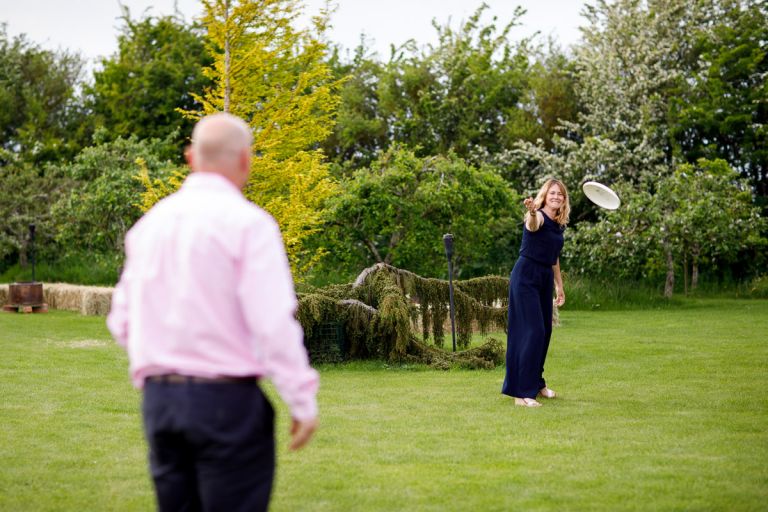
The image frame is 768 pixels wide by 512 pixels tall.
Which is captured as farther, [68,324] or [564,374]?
[68,324]

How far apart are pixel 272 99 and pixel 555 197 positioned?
769cm

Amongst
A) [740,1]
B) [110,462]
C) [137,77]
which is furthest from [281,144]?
[137,77]

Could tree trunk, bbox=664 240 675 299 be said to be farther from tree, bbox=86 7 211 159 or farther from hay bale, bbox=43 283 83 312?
tree, bbox=86 7 211 159

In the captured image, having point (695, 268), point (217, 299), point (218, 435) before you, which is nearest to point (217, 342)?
point (217, 299)

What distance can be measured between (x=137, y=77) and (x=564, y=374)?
99.7 ft

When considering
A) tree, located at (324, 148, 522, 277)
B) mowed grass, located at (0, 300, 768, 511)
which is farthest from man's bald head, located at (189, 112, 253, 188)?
tree, located at (324, 148, 522, 277)

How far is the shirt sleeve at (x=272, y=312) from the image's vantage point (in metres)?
3.07

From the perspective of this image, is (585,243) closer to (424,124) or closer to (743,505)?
(424,124)

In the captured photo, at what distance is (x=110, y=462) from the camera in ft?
21.9

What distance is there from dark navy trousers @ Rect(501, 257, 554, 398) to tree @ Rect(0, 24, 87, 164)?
3130 centimetres

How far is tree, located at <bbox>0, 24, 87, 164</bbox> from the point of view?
37.9 metres

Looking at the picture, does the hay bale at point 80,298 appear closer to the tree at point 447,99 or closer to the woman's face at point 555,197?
the tree at point 447,99

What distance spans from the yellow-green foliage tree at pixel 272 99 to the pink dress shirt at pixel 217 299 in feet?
38.6

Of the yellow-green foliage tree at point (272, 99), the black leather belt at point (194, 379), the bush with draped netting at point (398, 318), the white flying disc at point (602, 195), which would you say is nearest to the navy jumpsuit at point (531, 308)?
the white flying disc at point (602, 195)
